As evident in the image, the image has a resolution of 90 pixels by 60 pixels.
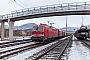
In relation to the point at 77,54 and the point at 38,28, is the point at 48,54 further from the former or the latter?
the point at 38,28

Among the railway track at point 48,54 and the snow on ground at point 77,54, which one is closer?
the railway track at point 48,54

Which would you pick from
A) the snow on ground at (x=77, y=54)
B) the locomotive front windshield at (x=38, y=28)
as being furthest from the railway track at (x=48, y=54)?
the locomotive front windshield at (x=38, y=28)

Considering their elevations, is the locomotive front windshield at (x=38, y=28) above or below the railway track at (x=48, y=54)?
above

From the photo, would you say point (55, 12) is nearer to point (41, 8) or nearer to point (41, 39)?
point (41, 8)

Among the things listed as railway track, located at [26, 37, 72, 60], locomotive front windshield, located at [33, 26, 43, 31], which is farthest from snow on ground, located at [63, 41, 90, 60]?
locomotive front windshield, located at [33, 26, 43, 31]

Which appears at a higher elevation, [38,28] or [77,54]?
[38,28]

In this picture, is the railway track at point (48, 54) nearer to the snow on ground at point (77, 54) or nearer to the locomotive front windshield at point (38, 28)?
the snow on ground at point (77, 54)

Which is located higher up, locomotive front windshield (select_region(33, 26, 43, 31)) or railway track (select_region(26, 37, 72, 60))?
locomotive front windshield (select_region(33, 26, 43, 31))

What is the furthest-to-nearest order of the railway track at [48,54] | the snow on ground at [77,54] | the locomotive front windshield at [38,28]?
the locomotive front windshield at [38,28]
the snow on ground at [77,54]
the railway track at [48,54]

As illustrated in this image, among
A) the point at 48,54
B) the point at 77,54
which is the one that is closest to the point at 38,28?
the point at 48,54

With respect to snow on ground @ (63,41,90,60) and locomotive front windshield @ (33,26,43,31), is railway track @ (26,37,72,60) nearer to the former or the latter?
snow on ground @ (63,41,90,60)

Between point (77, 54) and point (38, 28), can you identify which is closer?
point (77, 54)

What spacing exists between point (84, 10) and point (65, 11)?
11.8ft

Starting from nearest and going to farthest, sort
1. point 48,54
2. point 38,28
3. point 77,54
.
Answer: point 48,54 < point 77,54 < point 38,28
